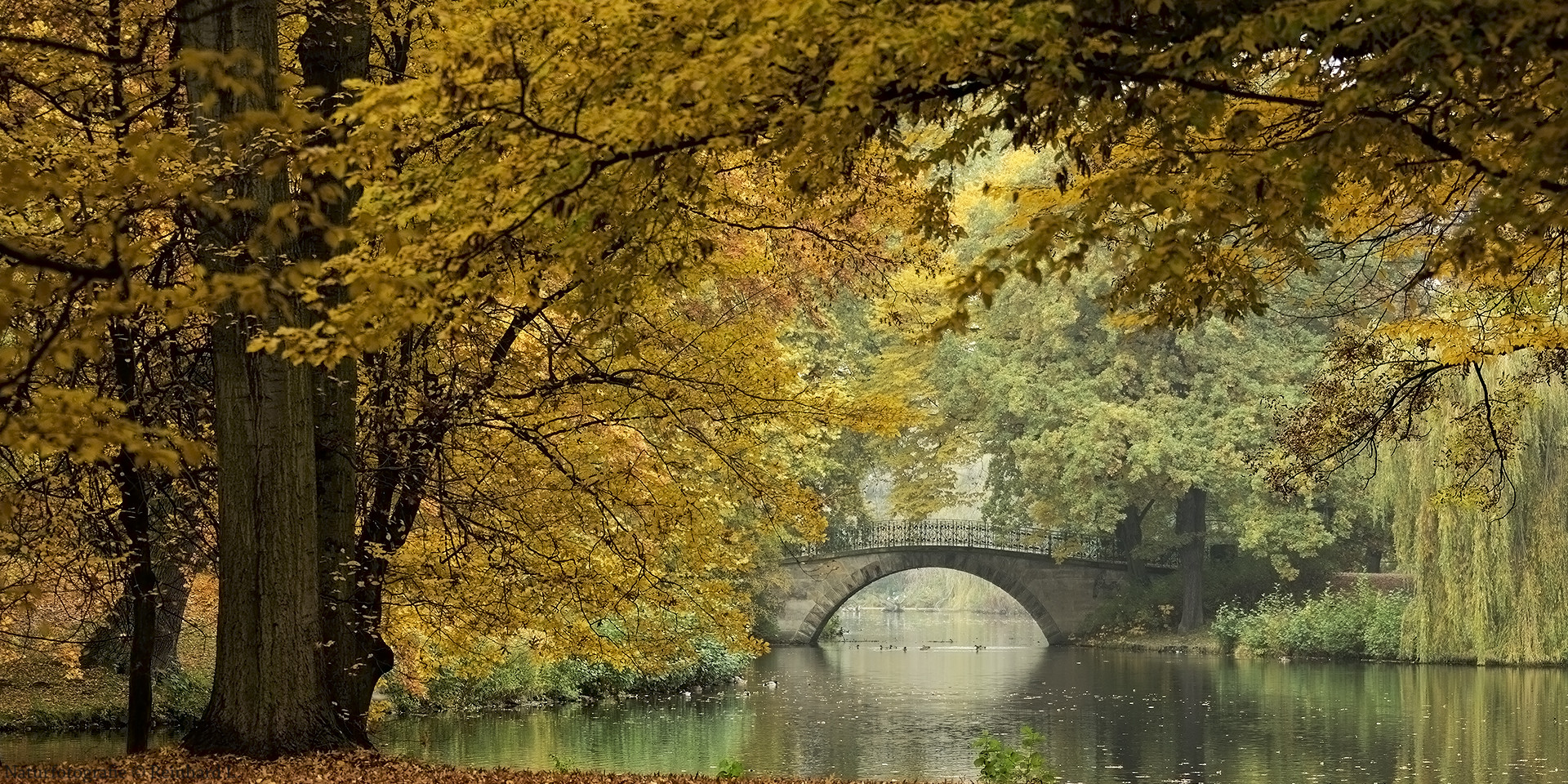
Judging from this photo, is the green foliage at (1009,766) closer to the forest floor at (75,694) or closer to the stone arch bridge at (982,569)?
the forest floor at (75,694)

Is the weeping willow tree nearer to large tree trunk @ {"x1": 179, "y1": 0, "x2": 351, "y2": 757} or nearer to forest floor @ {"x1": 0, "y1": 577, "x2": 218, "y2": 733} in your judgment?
forest floor @ {"x1": 0, "y1": 577, "x2": 218, "y2": 733}

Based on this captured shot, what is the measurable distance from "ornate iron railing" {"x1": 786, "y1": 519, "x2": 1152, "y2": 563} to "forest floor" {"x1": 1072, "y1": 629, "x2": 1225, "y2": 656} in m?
1.78

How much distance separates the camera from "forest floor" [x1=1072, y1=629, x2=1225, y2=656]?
33562 millimetres

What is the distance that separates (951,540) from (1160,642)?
5415 millimetres

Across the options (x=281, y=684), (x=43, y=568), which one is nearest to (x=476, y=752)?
(x=43, y=568)

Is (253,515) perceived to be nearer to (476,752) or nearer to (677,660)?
(476,752)

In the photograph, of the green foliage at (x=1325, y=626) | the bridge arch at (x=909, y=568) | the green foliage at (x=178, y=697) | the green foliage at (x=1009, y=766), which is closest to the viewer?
the green foliage at (x=1009, y=766)

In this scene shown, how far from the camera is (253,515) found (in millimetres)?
7883

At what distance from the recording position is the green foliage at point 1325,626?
97.8ft

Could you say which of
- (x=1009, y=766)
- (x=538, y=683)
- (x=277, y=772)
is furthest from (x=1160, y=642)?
(x=277, y=772)

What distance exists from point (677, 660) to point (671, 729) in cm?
474

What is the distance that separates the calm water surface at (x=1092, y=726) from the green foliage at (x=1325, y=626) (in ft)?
2.82

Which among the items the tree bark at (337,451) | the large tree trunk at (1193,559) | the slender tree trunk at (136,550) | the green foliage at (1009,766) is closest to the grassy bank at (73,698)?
the slender tree trunk at (136,550)

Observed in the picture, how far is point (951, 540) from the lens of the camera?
38.0 metres
